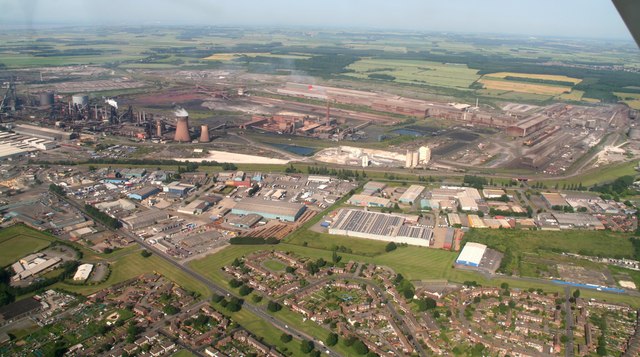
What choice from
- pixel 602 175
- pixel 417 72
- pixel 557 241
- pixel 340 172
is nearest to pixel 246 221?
pixel 340 172

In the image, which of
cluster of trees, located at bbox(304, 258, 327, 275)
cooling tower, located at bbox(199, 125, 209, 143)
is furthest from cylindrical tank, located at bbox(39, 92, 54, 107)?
cluster of trees, located at bbox(304, 258, 327, 275)

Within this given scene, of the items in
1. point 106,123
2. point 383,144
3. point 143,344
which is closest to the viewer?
point 143,344

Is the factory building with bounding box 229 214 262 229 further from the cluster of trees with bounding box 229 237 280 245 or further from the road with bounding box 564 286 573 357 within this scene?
the road with bounding box 564 286 573 357

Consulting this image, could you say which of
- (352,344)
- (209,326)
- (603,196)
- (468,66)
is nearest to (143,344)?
(209,326)

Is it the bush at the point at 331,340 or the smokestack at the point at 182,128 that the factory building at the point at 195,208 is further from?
the smokestack at the point at 182,128

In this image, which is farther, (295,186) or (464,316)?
(295,186)

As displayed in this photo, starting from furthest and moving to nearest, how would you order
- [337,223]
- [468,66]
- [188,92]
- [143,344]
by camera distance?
1. [468,66]
2. [188,92]
3. [337,223]
4. [143,344]

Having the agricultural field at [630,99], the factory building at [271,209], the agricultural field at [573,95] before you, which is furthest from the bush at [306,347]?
the agricultural field at [573,95]

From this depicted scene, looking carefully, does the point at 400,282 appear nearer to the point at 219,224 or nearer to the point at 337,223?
the point at 337,223
